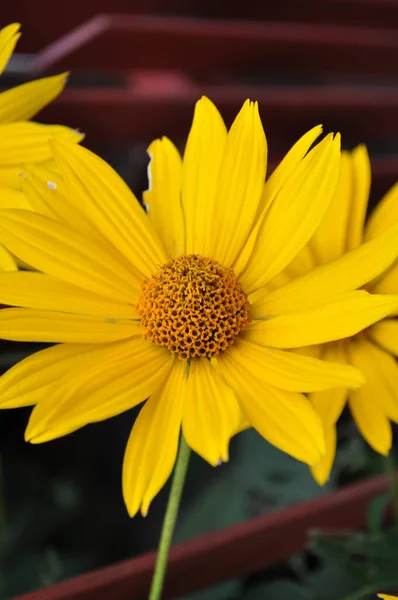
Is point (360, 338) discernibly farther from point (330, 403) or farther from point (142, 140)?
point (142, 140)

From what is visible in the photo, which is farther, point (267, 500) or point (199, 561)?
point (267, 500)

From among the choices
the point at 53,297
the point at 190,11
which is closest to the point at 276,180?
the point at 53,297

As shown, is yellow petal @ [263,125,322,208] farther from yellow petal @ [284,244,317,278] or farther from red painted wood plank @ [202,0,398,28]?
red painted wood plank @ [202,0,398,28]

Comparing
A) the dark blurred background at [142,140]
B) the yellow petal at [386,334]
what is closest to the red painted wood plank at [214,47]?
the dark blurred background at [142,140]

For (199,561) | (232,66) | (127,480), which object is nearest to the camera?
(127,480)

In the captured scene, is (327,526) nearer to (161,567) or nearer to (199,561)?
(199,561)

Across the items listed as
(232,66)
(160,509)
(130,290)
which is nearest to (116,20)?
(232,66)

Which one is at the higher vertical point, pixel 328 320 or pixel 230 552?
pixel 328 320

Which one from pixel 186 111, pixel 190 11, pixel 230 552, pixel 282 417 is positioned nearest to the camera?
pixel 282 417
